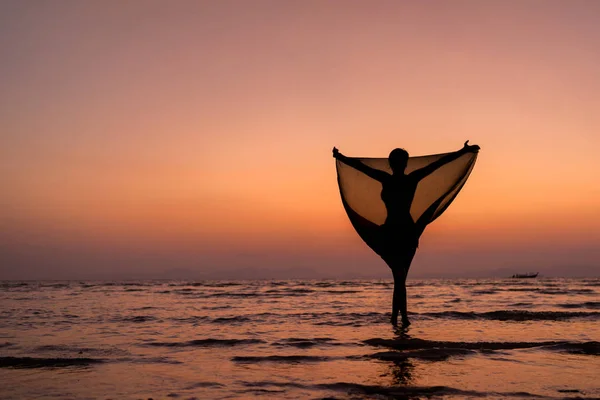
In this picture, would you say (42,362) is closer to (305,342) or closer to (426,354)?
(305,342)

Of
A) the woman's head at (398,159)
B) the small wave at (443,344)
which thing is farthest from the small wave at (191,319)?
the woman's head at (398,159)

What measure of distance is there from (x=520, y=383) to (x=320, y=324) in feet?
20.1

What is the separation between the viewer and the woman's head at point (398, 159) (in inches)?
363

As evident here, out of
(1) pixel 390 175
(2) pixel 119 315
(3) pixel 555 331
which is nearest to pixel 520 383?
(1) pixel 390 175

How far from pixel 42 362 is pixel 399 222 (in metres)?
5.81

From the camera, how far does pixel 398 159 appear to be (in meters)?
9.23

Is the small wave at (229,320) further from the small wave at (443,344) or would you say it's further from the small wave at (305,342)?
the small wave at (443,344)

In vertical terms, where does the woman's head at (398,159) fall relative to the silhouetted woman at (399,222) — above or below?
above

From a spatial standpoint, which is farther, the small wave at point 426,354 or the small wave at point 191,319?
the small wave at point 191,319

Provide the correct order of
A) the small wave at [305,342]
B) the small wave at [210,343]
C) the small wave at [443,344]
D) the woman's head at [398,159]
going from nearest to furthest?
the small wave at [443,344] < the small wave at [305,342] < the small wave at [210,343] < the woman's head at [398,159]

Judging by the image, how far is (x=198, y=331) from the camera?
10.3 m

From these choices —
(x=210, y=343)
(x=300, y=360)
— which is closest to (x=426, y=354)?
(x=300, y=360)

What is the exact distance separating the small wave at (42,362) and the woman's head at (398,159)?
5.57 m

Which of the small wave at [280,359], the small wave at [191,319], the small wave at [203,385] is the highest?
the small wave at [203,385]
